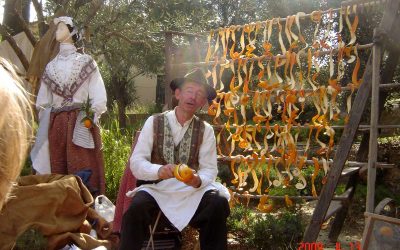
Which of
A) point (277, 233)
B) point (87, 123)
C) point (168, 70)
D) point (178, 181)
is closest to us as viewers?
point (178, 181)

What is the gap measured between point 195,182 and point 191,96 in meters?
0.69

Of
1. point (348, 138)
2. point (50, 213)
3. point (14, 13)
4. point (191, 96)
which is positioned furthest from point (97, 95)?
point (14, 13)

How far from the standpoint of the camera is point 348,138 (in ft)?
12.2

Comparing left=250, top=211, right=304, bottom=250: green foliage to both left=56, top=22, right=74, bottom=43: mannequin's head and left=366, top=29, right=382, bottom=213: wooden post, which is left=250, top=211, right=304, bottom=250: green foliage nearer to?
left=366, top=29, right=382, bottom=213: wooden post

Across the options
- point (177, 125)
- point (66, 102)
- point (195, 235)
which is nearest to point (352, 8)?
→ point (177, 125)

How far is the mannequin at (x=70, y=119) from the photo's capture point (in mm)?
4445

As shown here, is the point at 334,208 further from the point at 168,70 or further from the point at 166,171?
the point at 168,70

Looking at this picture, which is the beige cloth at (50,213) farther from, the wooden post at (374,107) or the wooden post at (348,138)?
the wooden post at (374,107)

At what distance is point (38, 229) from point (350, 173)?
239 centimetres

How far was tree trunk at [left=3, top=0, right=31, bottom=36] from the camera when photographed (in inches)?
290

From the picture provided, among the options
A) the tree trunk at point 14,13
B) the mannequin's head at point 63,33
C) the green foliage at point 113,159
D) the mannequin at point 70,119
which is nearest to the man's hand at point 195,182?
the mannequin at point 70,119

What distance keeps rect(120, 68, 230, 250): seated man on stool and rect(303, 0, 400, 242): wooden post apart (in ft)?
2.65

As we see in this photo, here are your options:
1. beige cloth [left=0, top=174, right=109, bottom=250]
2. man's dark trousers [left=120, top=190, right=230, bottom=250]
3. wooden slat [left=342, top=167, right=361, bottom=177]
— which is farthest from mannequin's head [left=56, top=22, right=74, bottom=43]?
wooden slat [left=342, top=167, right=361, bottom=177]

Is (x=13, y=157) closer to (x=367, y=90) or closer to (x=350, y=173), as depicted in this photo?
(x=367, y=90)
